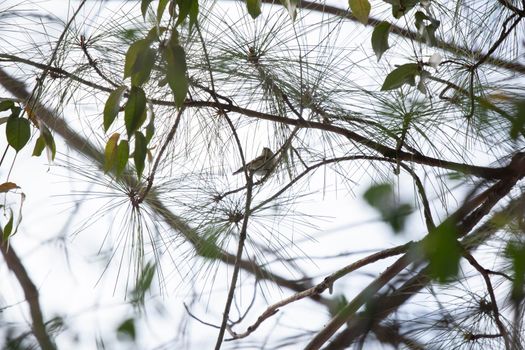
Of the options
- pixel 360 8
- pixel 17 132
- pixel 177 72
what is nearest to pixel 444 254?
pixel 177 72

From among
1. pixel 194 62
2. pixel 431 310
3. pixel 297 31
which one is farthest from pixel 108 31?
pixel 431 310

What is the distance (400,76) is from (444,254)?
0.62m

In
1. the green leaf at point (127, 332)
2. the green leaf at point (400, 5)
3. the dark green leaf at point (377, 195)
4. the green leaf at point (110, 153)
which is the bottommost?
the dark green leaf at point (377, 195)

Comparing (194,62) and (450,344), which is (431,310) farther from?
(194,62)

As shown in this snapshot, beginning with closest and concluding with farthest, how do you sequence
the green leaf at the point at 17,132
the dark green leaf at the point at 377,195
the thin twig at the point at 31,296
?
1. the dark green leaf at the point at 377,195
2. the green leaf at the point at 17,132
3. the thin twig at the point at 31,296

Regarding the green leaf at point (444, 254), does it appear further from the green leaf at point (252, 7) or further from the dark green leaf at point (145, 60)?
the green leaf at point (252, 7)

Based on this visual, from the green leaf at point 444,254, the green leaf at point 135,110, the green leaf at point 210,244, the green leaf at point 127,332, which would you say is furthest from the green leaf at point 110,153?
the green leaf at point 444,254

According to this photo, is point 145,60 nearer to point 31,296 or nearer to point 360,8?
point 360,8

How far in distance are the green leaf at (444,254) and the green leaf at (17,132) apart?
2.09 feet

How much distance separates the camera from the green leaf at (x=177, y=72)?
0.72 metres

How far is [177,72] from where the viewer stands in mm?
722

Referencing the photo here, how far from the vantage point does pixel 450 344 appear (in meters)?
1.11

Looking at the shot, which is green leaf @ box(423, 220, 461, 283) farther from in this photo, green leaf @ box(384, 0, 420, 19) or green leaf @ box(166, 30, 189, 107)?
A: green leaf @ box(384, 0, 420, 19)

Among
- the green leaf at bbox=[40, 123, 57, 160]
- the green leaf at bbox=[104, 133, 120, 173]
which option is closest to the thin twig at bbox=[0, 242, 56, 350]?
the green leaf at bbox=[40, 123, 57, 160]
